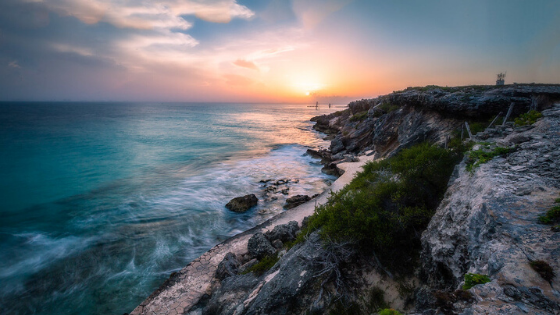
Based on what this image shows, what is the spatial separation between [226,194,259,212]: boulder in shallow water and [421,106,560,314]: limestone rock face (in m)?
12.3

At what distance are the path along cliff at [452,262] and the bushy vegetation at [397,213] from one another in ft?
0.91

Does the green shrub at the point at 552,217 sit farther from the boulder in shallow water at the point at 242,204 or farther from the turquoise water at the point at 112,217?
the boulder in shallow water at the point at 242,204

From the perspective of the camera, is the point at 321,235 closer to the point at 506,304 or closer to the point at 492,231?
the point at 492,231

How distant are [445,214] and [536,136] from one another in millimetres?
3616

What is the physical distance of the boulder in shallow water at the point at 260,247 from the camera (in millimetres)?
9414

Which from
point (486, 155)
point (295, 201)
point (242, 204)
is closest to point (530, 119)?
point (486, 155)

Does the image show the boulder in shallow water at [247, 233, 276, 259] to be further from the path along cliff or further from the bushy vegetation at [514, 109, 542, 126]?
the bushy vegetation at [514, 109, 542, 126]

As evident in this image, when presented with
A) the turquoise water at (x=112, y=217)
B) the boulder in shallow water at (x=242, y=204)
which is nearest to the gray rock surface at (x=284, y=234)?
the turquoise water at (x=112, y=217)

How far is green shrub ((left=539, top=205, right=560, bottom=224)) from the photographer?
3275 millimetres

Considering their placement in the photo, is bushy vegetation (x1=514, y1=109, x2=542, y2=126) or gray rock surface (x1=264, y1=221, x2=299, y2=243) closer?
bushy vegetation (x1=514, y1=109, x2=542, y2=126)

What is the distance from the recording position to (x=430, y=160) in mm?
8406

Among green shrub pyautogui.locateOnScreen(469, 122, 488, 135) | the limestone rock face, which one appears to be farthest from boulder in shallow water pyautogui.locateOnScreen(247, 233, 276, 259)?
green shrub pyautogui.locateOnScreen(469, 122, 488, 135)

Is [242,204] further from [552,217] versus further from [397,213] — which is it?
[552,217]

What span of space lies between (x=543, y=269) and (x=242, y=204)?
14808mm
